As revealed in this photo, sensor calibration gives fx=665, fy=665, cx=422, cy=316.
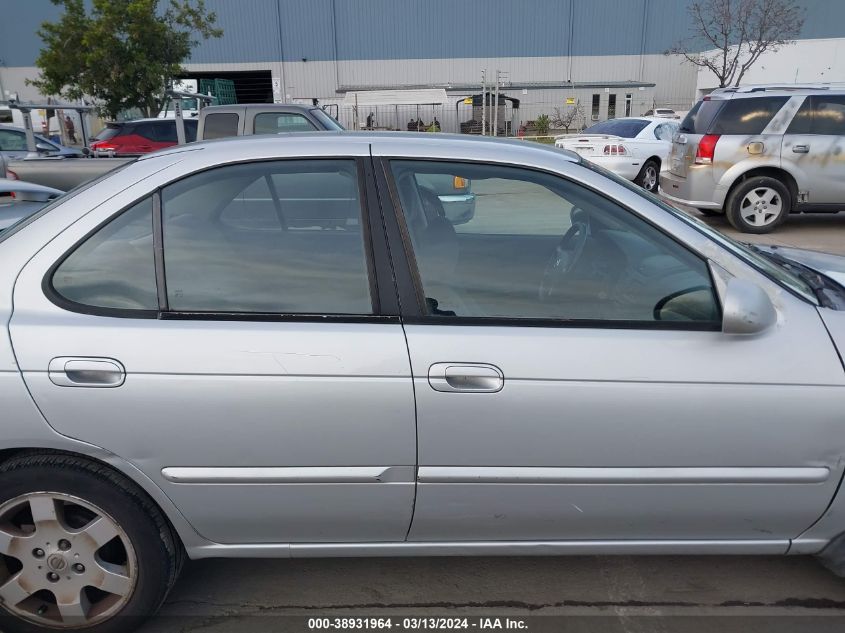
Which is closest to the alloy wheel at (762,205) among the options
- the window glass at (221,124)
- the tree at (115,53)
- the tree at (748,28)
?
the window glass at (221,124)

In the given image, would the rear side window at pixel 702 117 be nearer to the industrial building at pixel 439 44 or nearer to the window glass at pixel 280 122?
the window glass at pixel 280 122

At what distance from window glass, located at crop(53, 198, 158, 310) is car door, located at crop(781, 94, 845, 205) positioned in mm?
8917

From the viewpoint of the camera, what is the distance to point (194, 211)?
89.4 inches

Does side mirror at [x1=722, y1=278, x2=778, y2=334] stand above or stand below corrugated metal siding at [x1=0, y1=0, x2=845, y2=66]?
below

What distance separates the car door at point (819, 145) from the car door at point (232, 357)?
8437mm

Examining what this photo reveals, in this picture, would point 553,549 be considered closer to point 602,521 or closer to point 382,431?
point 602,521

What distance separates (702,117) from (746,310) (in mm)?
8310

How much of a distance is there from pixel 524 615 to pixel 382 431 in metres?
0.97

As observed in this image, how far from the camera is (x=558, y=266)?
92.7 inches

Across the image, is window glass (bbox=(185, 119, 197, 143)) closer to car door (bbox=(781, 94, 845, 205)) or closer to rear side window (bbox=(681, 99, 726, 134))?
rear side window (bbox=(681, 99, 726, 134))

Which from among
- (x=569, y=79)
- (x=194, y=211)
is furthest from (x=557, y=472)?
(x=569, y=79)

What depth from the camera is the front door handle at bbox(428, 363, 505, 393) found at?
2045 millimetres

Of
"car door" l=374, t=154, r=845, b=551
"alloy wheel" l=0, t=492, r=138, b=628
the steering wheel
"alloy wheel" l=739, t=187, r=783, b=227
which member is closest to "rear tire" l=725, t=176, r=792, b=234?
"alloy wheel" l=739, t=187, r=783, b=227

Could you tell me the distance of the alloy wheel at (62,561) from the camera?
2.18m
